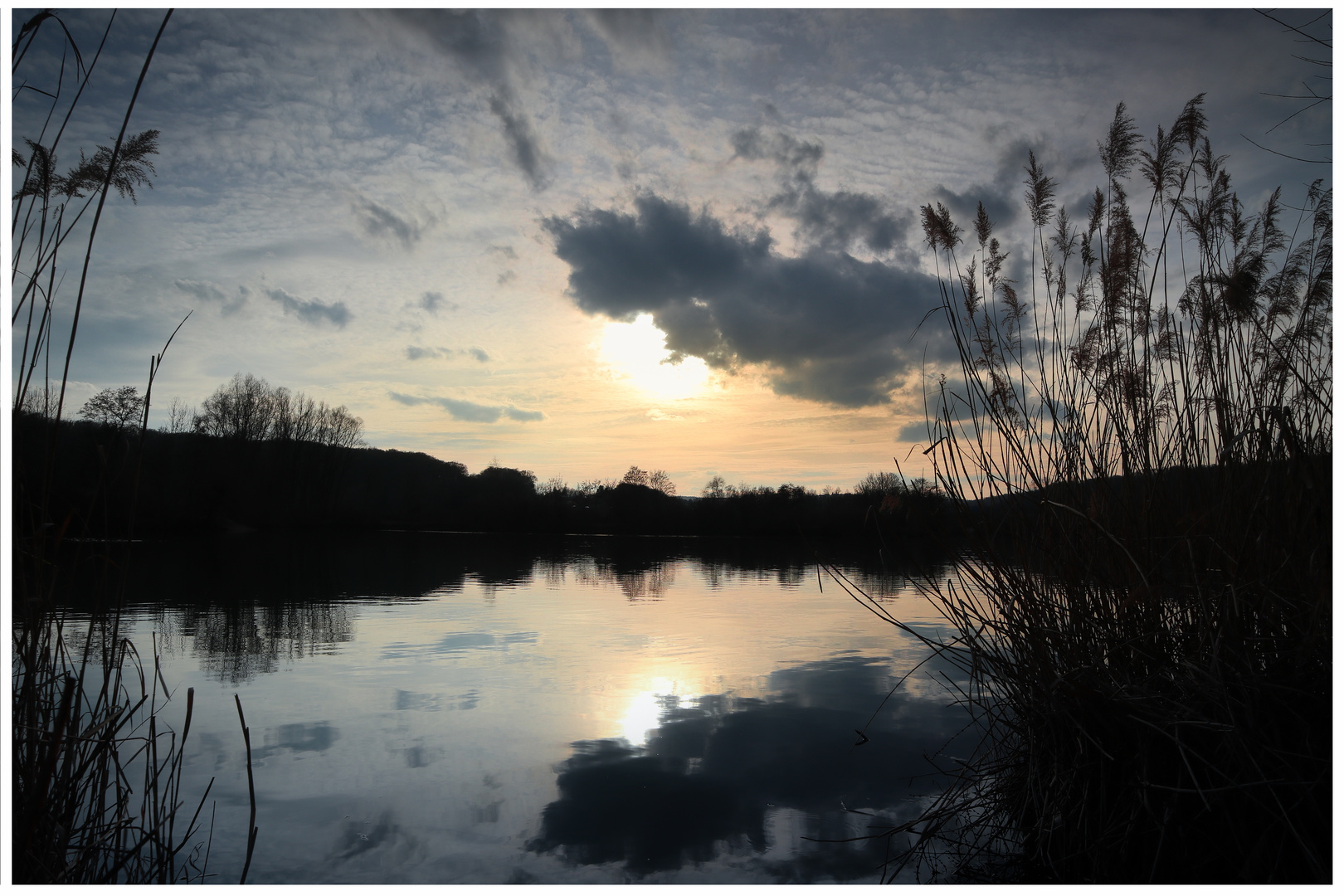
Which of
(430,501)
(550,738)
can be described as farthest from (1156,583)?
(430,501)

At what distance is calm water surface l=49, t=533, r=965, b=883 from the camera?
2117 mm

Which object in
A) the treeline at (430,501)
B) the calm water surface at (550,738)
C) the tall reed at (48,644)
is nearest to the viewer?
the tall reed at (48,644)

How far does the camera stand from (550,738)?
3.18m

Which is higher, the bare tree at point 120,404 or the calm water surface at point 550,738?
the bare tree at point 120,404

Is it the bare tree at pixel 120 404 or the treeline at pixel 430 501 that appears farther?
the treeline at pixel 430 501

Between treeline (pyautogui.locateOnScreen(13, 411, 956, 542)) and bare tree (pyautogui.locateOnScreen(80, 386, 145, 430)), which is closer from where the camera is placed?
bare tree (pyautogui.locateOnScreen(80, 386, 145, 430))

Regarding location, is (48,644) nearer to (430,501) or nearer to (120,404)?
(120,404)

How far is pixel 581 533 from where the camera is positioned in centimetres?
3628

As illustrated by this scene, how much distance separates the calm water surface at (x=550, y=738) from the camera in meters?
2.12

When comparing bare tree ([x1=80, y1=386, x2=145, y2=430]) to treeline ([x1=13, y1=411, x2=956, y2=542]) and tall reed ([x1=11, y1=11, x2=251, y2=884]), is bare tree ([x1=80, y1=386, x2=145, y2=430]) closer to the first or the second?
tall reed ([x1=11, y1=11, x2=251, y2=884])

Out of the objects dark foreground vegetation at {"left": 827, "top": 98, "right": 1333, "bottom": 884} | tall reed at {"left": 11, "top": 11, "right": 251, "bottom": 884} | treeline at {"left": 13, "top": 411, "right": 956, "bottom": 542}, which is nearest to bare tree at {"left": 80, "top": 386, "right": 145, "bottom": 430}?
tall reed at {"left": 11, "top": 11, "right": 251, "bottom": 884}

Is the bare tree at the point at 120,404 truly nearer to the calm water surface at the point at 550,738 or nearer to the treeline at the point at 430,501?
the calm water surface at the point at 550,738

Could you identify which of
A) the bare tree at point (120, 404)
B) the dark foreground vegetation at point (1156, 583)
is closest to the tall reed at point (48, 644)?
the bare tree at point (120, 404)

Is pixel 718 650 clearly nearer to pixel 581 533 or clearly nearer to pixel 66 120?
pixel 66 120
